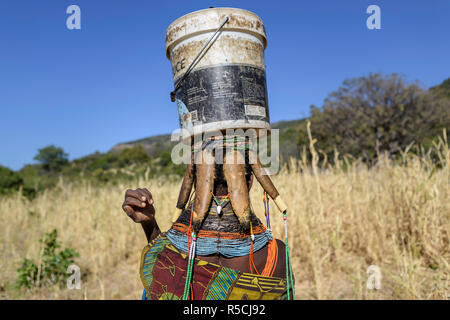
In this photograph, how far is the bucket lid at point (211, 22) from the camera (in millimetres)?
1068

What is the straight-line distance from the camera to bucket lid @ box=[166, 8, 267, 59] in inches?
Result: 42.1

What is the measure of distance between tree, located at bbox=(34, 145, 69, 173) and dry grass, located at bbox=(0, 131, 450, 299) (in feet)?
89.6


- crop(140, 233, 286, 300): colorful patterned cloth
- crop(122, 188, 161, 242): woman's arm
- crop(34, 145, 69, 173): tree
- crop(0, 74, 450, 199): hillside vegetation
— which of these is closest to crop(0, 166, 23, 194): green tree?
crop(0, 74, 450, 199): hillside vegetation

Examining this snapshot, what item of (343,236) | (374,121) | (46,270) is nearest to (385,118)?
(374,121)

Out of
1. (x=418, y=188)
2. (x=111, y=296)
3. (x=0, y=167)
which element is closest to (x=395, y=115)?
(x=418, y=188)

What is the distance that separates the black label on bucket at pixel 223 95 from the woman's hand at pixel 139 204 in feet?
1.16

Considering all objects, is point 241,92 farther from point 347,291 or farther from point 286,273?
point 347,291

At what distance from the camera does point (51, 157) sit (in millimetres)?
30609

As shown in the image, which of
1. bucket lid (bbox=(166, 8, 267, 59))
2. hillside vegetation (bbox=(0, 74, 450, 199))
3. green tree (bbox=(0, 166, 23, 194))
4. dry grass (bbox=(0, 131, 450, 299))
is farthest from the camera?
hillside vegetation (bbox=(0, 74, 450, 199))

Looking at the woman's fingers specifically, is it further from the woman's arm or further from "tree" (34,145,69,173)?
"tree" (34,145,69,173)

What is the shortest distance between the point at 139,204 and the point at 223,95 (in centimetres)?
56

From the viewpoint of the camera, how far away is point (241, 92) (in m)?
1.09

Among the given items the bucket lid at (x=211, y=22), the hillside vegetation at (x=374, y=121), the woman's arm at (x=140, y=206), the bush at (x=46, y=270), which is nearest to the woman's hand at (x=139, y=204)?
the woman's arm at (x=140, y=206)

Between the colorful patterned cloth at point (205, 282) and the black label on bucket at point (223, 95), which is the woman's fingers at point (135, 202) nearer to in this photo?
the colorful patterned cloth at point (205, 282)
